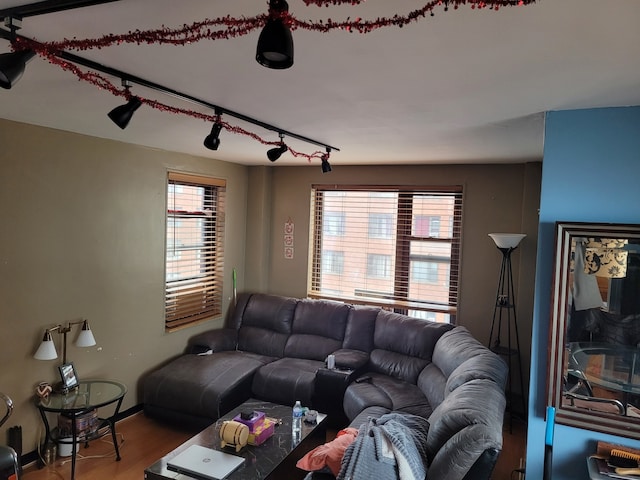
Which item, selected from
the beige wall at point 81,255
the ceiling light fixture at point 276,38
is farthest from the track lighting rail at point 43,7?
the beige wall at point 81,255

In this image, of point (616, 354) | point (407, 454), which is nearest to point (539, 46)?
point (616, 354)

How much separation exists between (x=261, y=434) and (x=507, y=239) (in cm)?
261

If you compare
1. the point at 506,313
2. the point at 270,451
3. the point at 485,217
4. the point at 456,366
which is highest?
the point at 485,217

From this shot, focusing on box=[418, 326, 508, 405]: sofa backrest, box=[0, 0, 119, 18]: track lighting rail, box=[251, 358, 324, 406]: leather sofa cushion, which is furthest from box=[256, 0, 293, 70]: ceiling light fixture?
box=[251, 358, 324, 406]: leather sofa cushion

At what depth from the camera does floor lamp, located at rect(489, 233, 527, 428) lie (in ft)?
13.4

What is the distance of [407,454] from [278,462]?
0.85 m

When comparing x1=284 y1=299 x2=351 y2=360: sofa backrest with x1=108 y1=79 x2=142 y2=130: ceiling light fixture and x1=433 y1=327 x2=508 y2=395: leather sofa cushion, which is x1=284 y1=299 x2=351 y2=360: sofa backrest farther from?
x1=108 y1=79 x2=142 y2=130: ceiling light fixture

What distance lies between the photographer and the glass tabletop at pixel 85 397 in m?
3.09

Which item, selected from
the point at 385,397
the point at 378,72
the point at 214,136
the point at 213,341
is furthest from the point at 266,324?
the point at 378,72

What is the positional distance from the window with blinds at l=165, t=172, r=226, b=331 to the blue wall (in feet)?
10.7

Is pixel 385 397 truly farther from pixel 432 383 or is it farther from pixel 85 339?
pixel 85 339

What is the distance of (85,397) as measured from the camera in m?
3.26

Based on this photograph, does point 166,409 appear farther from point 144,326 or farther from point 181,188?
point 181,188

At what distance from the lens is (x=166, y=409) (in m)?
3.88
